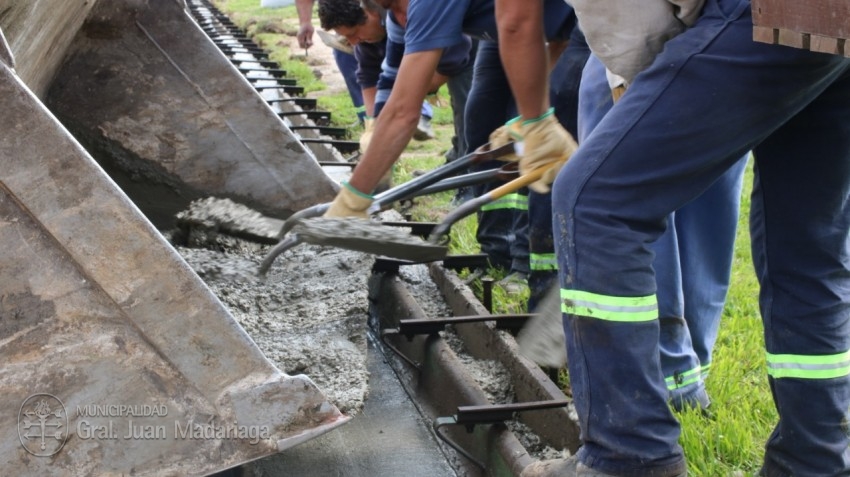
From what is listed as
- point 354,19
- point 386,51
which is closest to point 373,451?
point 386,51

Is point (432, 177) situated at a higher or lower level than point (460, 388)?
higher

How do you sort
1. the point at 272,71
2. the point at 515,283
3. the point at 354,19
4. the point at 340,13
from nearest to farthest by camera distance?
the point at 515,283, the point at 340,13, the point at 354,19, the point at 272,71

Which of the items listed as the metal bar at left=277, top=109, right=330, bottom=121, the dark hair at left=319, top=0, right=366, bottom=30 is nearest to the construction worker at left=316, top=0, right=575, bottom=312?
the dark hair at left=319, top=0, right=366, bottom=30

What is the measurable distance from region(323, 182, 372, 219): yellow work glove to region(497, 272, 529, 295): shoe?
85cm

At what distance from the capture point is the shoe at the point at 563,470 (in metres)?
2.10

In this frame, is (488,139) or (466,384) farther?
(488,139)

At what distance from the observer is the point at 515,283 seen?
434 cm

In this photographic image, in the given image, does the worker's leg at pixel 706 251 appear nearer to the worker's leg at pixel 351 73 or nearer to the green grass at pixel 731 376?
the green grass at pixel 731 376

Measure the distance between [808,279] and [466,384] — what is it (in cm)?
125

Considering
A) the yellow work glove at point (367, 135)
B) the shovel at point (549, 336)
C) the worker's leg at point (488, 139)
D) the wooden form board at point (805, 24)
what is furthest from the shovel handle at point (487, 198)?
the yellow work glove at point (367, 135)

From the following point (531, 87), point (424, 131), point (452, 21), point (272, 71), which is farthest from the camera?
point (272, 71)

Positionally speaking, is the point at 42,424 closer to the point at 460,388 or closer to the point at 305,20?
the point at 460,388

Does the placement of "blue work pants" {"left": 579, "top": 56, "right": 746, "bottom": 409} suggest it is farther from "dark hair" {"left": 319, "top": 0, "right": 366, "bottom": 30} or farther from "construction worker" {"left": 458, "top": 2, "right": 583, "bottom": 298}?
"dark hair" {"left": 319, "top": 0, "right": 366, "bottom": 30}

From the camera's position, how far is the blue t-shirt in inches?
145
